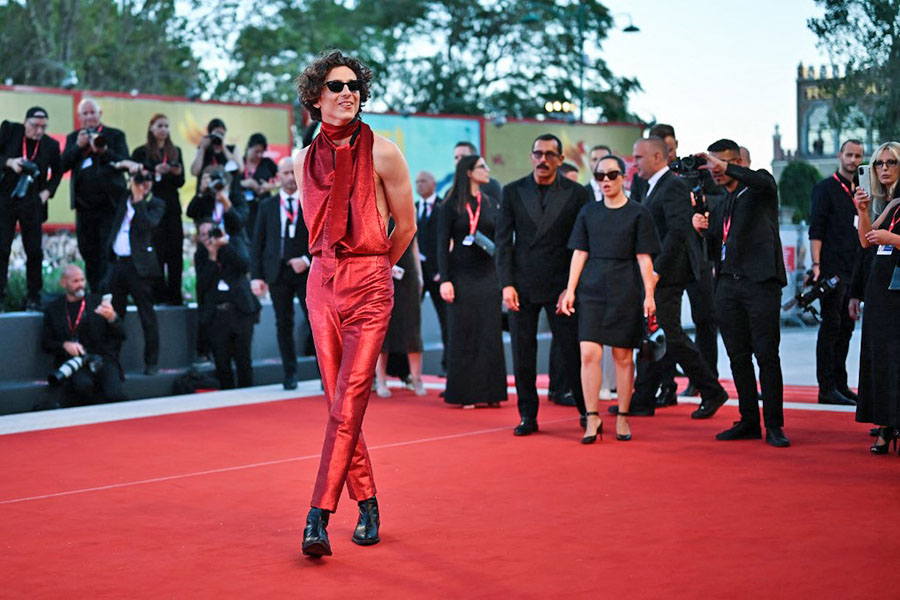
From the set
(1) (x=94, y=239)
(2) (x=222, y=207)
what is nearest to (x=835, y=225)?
(2) (x=222, y=207)

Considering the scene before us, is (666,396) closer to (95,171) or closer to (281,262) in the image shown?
(281,262)

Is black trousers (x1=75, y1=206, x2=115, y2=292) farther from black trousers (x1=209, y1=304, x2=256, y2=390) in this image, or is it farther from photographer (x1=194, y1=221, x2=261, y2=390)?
black trousers (x1=209, y1=304, x2=256, y2=390)

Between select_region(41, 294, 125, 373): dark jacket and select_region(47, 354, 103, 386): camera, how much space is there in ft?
0.33

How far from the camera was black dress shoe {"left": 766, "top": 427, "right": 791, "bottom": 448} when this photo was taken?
7.48m

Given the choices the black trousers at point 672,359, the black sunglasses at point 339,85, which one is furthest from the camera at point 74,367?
the black sunglasses at point 339,85

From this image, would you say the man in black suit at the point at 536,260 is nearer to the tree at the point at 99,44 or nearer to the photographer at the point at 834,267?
the photographer at the point at 834,267

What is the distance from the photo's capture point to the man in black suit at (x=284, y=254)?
→ 10898mm

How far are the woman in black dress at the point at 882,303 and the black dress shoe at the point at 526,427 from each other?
205cm

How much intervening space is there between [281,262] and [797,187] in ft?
44.5

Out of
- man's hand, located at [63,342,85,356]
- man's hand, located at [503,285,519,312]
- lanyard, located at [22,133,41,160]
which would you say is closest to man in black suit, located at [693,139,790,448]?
man's hand, located at [503,285,519,312]

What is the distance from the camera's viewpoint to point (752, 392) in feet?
25.4

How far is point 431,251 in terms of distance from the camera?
461 inches

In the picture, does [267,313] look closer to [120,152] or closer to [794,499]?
[120,152]

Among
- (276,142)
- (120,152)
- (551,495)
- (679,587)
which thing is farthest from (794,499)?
(276,142)
